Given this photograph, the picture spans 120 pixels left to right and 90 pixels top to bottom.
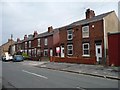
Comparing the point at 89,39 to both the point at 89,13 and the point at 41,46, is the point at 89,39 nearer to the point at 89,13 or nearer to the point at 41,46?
the point at 89,13

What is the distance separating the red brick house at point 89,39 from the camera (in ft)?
97.3

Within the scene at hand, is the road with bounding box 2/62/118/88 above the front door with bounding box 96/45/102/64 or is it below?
below

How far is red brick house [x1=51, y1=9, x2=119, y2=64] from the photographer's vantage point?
29.7 meters

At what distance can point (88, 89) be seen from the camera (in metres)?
11.4

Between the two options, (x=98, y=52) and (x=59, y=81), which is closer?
(x=59, y=81)

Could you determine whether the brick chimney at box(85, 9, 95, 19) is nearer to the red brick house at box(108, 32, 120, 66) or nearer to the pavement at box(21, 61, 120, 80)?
the red brick house at box(108, 32, 120, 66)

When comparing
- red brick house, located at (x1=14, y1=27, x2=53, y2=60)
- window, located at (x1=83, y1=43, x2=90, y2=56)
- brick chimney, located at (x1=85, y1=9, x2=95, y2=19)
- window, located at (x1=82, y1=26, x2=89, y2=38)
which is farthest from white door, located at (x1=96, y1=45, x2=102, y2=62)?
red brick house, located at (x1=14, y1=27, x2=53, y2=60)

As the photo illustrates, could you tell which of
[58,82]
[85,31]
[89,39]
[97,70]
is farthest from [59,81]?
[85,31]

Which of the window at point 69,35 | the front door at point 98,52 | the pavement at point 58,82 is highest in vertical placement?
the window at point 69,35

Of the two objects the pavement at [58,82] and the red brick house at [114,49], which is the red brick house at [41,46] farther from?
the pavement at [58,82]

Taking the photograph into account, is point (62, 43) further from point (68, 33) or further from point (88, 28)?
point (88, 28)

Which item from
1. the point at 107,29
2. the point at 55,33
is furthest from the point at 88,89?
the point at 55,33

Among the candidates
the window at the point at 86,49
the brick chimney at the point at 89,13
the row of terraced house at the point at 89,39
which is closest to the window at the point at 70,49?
the row of terraced house at the point at 89,39

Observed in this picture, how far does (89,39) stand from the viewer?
106ft
